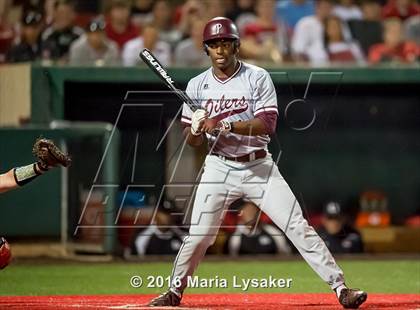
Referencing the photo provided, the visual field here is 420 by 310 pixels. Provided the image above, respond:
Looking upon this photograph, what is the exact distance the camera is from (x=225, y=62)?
6969 mm

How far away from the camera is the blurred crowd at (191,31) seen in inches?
481

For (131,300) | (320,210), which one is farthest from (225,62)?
(320,210)

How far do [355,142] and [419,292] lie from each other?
5154 mm

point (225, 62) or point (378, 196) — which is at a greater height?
point (225, 62)

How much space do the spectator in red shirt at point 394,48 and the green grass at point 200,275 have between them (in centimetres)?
270

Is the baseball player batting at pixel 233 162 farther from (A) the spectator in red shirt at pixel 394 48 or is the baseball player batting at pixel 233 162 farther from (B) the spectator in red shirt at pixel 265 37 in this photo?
Answer: (A) the spectator in red shirt at pixel 394 48

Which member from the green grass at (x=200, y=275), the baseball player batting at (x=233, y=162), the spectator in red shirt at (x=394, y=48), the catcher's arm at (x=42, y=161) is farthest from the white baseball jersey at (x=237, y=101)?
the spectator in red shirt at (x=394, y=48)

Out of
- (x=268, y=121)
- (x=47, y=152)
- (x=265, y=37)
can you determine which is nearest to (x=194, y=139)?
(x=268, y=121)

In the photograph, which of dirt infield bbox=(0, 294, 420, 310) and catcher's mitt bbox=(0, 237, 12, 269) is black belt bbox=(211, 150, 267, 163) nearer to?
dirt infield bbox=(0, 294, 420, 310)

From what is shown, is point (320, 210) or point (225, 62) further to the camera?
point (320, 210)

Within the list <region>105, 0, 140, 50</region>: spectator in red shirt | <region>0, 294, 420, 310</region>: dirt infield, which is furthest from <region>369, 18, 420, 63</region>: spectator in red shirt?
<region>0, 294, 420, 310</region>: dirt infield

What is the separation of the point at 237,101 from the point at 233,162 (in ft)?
1.43

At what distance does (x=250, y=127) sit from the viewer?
6.76m

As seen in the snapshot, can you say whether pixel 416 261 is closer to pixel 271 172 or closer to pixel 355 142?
pixel 355 142
